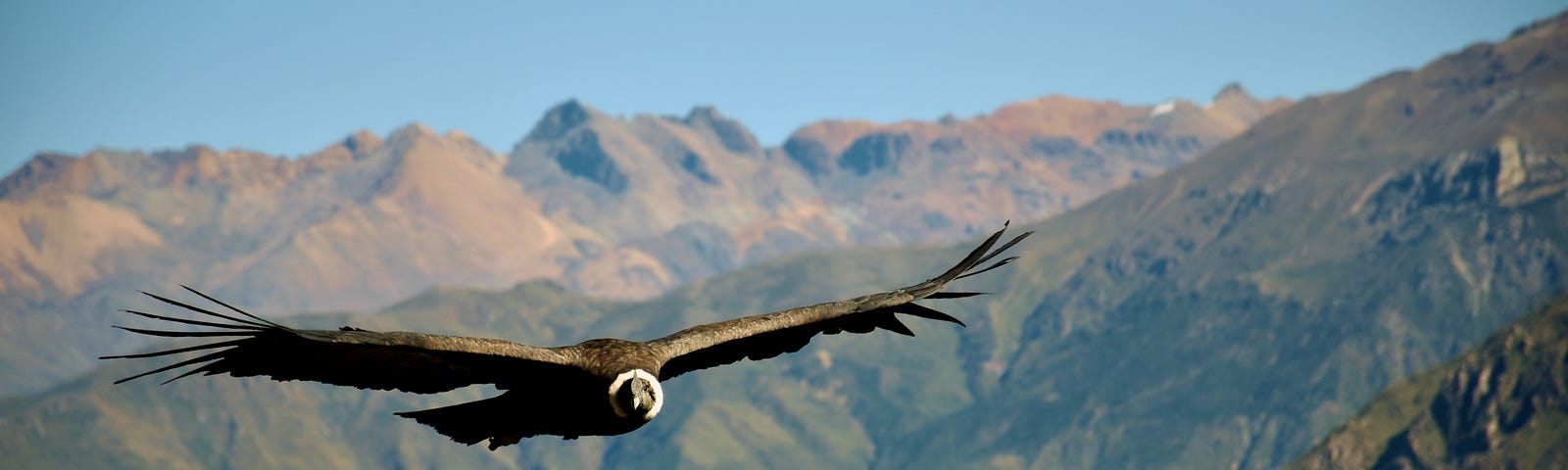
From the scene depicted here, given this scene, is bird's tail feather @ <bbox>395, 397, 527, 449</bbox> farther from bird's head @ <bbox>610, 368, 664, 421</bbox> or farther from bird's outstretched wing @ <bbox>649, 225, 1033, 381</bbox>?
bird's outstretched wing @ <bbox>649, 225, 1033, 381</bbox>

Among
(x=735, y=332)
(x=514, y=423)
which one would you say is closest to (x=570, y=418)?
(x=514, y=423)

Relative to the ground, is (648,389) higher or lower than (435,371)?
lower

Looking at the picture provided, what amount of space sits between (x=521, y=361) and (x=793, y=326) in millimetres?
5606

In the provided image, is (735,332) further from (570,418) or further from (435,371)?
(435,371)

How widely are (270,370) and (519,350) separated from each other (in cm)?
376

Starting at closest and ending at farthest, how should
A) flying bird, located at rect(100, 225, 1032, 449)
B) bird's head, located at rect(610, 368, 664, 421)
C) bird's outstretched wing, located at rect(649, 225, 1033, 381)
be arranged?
flying bird, located at rect(100, 225, 1032, 449) → bird's head, located at rect(610, 368, 664, 421) → bird's outstretched wing, located at rect(649, 225, 1033, 381)

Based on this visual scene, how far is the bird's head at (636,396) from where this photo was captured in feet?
85.6

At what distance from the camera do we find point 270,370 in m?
25.6

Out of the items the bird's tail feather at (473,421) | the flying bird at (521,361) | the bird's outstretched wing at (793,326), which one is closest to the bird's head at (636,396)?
the flying bird at (521,361)

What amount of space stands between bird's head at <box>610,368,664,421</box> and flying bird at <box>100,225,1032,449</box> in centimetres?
2

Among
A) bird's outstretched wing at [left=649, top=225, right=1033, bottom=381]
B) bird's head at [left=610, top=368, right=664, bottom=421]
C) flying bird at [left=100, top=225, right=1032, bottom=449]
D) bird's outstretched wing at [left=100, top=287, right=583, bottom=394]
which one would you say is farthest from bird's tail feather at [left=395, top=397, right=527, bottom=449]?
bird's outstretched wing at [left=649, top=225, right=1033, bottom=381]

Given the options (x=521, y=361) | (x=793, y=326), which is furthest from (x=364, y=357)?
(x=793, y=326)

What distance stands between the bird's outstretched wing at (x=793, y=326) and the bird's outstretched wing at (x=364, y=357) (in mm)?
2770

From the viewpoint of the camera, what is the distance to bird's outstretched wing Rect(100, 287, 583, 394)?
24.8 m
